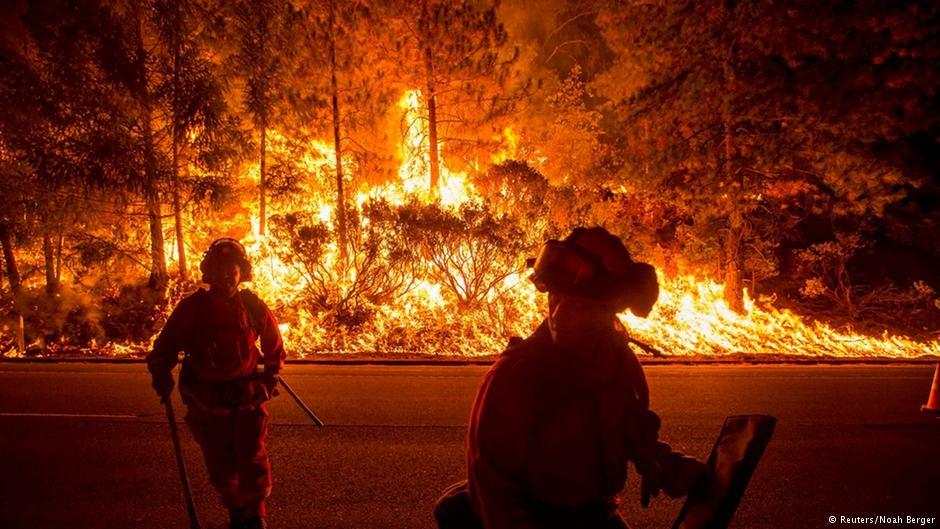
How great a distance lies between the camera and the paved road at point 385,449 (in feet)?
14.1

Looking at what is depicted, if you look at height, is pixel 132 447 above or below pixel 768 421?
below

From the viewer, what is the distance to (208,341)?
3.65m

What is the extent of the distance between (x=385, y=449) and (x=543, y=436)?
4233mm

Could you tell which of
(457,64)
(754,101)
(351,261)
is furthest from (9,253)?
(754,101)

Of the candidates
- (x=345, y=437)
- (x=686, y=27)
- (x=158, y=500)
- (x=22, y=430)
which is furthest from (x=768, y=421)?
(x=686, y=27)

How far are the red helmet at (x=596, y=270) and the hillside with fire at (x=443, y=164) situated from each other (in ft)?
32.0

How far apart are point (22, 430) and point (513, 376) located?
6868 millimetres

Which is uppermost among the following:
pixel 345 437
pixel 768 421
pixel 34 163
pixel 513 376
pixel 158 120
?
pixel 158 120

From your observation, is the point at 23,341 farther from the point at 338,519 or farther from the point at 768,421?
the point at 768,421

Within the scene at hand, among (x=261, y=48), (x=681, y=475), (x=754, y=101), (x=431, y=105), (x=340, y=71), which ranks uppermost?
(x=261, y=48)

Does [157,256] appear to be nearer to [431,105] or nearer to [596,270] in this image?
[431,105]

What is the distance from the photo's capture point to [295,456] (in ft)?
17.6

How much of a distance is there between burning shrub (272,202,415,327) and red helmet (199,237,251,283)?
9.02 m

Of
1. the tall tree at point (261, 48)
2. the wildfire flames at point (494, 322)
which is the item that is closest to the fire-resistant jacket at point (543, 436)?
the wildfire flames at point (494, 322)
